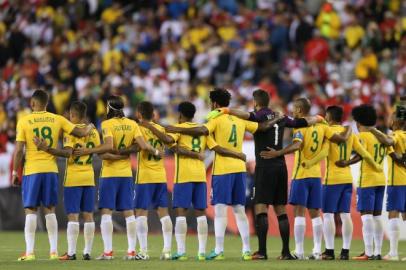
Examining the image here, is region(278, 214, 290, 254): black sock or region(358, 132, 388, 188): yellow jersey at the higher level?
region(358, 132, 388, 188): yellow jersey

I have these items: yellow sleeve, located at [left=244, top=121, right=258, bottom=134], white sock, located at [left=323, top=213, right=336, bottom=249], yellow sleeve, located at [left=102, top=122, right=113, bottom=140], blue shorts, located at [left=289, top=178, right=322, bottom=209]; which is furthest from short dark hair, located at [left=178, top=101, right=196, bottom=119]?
white sock, located at [left=323, top=213, right=336, bottom=249]

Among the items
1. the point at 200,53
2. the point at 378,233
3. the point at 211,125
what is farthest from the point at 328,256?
the point at 200,53

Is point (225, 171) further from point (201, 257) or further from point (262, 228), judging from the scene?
point (201, 257)

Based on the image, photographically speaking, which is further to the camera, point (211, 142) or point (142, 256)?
point (142, 256)

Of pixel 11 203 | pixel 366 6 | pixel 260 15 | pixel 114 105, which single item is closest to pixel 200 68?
pixel 260 15

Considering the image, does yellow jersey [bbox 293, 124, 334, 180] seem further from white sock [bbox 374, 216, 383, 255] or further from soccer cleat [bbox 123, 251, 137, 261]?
soccer cleat [bbox 123, 251, 137, 261]

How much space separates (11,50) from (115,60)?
4.24 m

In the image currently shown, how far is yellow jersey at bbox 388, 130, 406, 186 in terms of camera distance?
67.1 feet

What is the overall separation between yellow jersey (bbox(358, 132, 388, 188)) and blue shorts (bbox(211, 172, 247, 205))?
2026mm

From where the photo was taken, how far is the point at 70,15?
3938cm

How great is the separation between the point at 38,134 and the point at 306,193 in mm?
4299

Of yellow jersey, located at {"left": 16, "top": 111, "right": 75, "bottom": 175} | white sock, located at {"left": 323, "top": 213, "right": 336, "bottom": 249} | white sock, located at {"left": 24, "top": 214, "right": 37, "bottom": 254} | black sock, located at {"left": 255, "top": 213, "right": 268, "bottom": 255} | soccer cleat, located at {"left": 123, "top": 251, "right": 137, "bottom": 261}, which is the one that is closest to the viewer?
white sock, located at {"left": 24, "top": 214, "right": 37, "bottom": 254}

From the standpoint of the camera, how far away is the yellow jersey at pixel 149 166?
2031cm

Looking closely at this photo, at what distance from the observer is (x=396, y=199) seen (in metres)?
20.4
